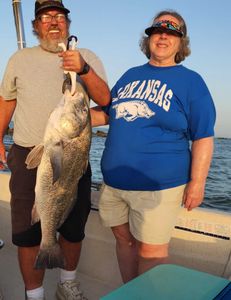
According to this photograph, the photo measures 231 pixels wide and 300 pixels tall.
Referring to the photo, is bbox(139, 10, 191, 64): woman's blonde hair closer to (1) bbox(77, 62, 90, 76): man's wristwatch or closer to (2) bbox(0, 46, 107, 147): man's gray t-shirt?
(2) bbox(0, 46, 107, 147): man's gray t-shirt

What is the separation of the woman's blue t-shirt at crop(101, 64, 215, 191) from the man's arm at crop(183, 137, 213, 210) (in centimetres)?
6

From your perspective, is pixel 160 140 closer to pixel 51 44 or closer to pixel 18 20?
pixel 51 44

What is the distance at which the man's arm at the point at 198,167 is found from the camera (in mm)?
2770

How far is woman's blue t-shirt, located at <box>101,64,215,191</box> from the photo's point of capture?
275 centimetres

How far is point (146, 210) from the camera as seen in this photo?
288cm

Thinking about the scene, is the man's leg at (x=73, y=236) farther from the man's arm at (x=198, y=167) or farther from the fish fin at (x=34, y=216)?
the man's arm at (x=198, y=167)

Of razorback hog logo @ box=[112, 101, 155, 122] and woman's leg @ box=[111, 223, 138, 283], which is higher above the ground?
razorback hog logo @ box=[112, 101, 155, 122]

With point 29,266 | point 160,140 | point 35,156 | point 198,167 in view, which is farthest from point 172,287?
point 29,266

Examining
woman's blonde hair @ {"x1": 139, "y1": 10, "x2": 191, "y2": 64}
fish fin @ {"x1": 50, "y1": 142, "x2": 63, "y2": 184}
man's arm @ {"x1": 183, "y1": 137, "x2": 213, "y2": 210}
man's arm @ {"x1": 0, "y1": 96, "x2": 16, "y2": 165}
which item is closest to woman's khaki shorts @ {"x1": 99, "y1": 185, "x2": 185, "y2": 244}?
man's arm @ {"x1": 183, "y1": 137, "x2": 213, "y2": 210}

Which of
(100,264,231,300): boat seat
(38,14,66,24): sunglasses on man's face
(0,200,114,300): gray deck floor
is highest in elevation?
(38,14,66,24): sunglasses on man's face

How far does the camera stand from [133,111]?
2.87m

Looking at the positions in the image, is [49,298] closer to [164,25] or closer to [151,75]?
[151,75]

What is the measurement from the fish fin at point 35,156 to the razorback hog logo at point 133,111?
0.64 metres

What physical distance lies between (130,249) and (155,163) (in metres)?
0.84
